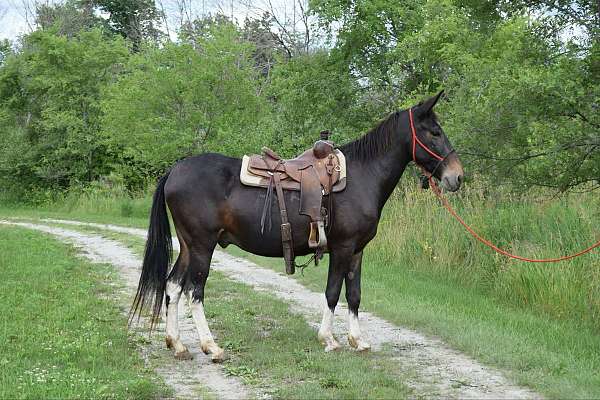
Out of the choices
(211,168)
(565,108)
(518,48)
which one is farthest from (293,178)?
(518,48)

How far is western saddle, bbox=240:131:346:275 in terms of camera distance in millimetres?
5828

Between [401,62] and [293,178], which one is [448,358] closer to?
[293,178]

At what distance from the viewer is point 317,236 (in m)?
5.87

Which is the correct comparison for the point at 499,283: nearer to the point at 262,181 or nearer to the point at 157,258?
the point at 262,181

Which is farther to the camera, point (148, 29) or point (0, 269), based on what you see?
point (148, 29)

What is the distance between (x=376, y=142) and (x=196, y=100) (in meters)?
12.3

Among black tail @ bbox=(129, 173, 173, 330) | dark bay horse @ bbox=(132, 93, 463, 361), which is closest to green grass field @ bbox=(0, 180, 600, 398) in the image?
dark bay horse @ bbox=(132, 93, 463, 361)

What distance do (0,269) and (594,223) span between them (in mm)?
9284

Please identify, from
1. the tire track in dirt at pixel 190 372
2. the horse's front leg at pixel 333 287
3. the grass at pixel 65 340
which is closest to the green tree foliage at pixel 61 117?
the grass at pixel 65 340

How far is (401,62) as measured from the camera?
16.3 m

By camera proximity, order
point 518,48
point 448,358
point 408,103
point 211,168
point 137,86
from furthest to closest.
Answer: point 137,86
point 408,103
point 518,48
point 211,168
point 448,358

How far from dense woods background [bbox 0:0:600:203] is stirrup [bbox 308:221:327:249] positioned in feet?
10.6

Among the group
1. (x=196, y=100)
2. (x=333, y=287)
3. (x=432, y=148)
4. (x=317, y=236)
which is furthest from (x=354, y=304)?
(x=196, y=100)

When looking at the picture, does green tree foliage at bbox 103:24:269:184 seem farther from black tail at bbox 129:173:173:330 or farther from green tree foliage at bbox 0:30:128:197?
black tail at bbox 129:173:173:330
